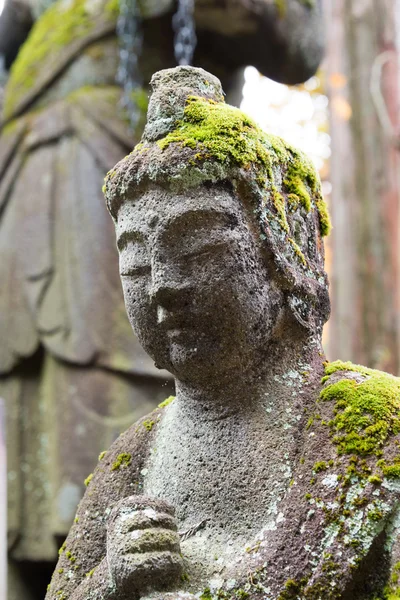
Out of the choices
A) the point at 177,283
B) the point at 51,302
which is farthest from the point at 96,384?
the point at 177,283

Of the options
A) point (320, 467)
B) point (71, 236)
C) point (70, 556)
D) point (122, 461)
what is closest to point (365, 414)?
point (320, 467)

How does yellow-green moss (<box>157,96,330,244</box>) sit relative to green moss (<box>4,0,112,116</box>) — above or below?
below

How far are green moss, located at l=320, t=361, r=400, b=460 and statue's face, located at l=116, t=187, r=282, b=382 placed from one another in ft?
0.53

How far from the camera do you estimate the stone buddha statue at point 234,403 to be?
52.4 inches

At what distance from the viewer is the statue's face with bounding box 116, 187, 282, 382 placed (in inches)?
57.9

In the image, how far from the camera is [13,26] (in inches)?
181

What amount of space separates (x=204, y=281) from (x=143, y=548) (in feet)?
1.40

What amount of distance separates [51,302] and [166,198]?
239 centimetres

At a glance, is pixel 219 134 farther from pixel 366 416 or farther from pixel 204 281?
pixel 366 416

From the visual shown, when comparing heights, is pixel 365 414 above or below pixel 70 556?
above

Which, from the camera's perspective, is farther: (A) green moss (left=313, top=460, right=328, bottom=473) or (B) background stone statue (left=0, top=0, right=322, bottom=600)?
(B) background stone statue (left=0, top=0, right=322, bottom=600)

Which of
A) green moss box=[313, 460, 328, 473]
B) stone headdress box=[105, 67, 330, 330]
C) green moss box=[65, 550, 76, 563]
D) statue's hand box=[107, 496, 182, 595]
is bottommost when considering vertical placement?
green moss box=[65, 550, 76, 563]

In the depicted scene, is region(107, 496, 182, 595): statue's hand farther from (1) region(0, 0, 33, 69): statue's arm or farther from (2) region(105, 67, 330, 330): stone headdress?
(1) region(0, 0, 33, 69): statue's arm

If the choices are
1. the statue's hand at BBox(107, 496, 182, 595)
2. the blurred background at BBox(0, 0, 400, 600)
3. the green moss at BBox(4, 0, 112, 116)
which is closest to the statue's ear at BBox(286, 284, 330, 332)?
the statue's hand at BBox(107, 496, 182, 595)
